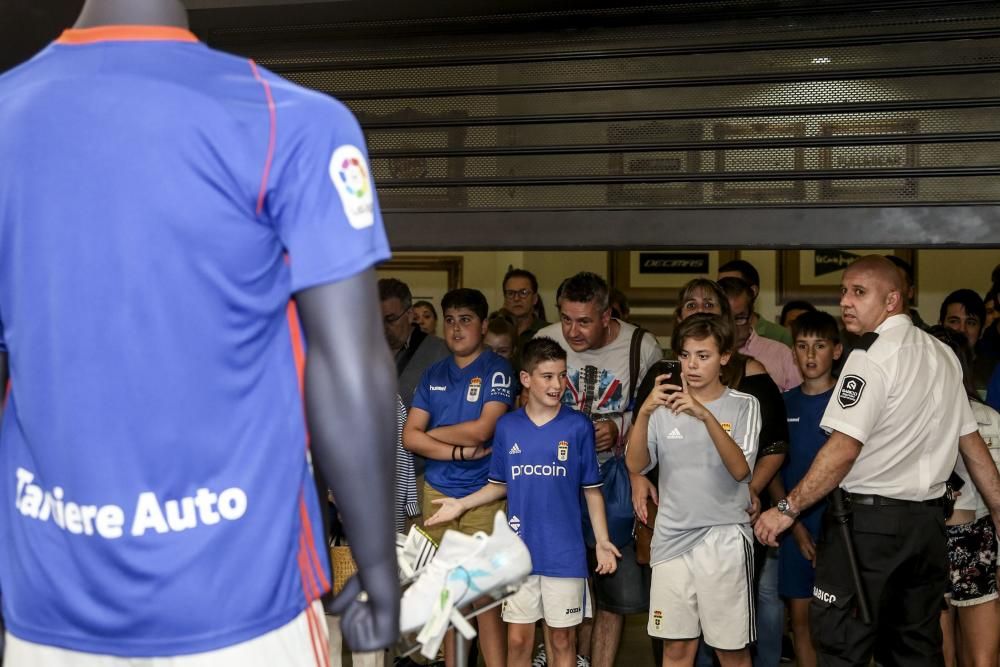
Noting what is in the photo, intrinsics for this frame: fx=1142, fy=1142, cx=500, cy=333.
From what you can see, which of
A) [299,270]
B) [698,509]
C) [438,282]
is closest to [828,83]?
[698,509]

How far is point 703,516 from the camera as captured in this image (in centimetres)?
445

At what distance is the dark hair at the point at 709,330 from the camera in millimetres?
4496

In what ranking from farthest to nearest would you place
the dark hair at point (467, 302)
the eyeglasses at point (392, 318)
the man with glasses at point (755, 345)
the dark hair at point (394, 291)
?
1. the dark hair at point (394, 291)
2. the eyeglasses at point (392, 318)
3. the man with glasses at point (755, 345)
4. the dark hair at point (467, 302)

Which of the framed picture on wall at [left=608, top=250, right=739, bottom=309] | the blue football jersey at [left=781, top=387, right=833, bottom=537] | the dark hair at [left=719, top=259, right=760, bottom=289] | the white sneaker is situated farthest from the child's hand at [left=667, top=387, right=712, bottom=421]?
the framed picture on wall at [left=608, top=250, right=739, bottom=309]

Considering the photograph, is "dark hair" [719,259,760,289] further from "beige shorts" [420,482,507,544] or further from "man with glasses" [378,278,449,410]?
"beige shorts" [420,482,507,544]

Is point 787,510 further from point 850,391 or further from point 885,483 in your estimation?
point 850,391

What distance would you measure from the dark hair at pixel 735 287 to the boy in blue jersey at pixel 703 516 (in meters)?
0.97

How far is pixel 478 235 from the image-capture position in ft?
13.4

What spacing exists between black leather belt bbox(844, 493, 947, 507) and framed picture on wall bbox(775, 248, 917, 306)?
5819 mm

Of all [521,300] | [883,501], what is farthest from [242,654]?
[521,300]

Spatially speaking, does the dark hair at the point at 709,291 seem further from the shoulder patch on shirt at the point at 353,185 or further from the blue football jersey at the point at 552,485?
the shoulder patch on shirt at the point at 353,185

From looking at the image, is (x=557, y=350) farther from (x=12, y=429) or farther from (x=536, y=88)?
(x=12, y=429)

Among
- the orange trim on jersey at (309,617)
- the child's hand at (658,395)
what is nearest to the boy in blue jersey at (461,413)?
the child's hand at (658,395)

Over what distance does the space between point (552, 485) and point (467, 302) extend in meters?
1.08
